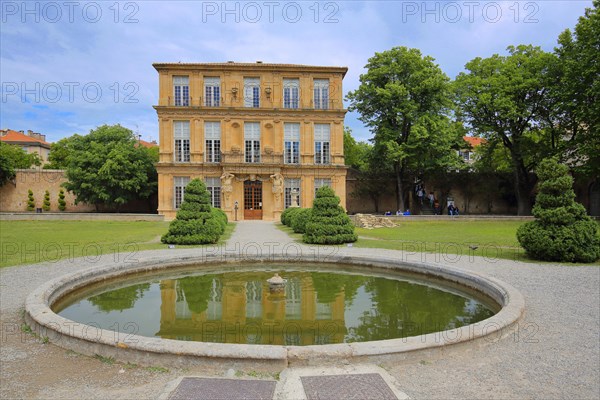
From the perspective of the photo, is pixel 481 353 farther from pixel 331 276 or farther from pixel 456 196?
pixel 456 196

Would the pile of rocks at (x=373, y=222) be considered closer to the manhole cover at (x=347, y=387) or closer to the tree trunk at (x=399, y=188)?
the tree trunk at (x=399, y=188)

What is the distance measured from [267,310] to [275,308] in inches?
8.0

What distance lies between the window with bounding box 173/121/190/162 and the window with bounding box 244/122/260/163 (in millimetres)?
5203

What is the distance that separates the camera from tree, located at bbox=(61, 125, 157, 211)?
119 ft

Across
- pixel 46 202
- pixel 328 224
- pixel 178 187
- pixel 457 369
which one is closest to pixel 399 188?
pixel 178 187

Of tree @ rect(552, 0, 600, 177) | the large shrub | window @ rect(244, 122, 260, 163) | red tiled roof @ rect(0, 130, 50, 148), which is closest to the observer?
the large shrub

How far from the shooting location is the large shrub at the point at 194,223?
16172mm

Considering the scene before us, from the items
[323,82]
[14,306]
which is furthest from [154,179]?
[14,306]

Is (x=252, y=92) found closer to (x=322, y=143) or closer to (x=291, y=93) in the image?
(x=291, y=93)

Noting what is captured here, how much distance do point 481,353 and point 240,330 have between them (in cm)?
364

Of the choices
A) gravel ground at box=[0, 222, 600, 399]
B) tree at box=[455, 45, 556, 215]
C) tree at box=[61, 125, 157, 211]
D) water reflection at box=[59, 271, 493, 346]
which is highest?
tree at box=[455, 45, 556, 215]

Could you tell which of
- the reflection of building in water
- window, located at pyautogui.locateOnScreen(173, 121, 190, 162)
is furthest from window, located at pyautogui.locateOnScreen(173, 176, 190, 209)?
the reflection of building in water

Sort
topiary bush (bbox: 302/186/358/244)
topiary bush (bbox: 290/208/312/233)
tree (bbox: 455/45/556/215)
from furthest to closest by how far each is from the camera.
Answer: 1. tree (bbox: 455/45/556/215)
2. topiary bush (bbox: 290/208/312/233)
3. topiary bush (bbox: 302/186/358/244)

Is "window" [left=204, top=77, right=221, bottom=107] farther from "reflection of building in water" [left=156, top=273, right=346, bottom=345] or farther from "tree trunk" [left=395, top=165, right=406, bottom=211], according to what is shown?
"reflection of building in water" [left=156, top=273, right=346, bottom=345]
